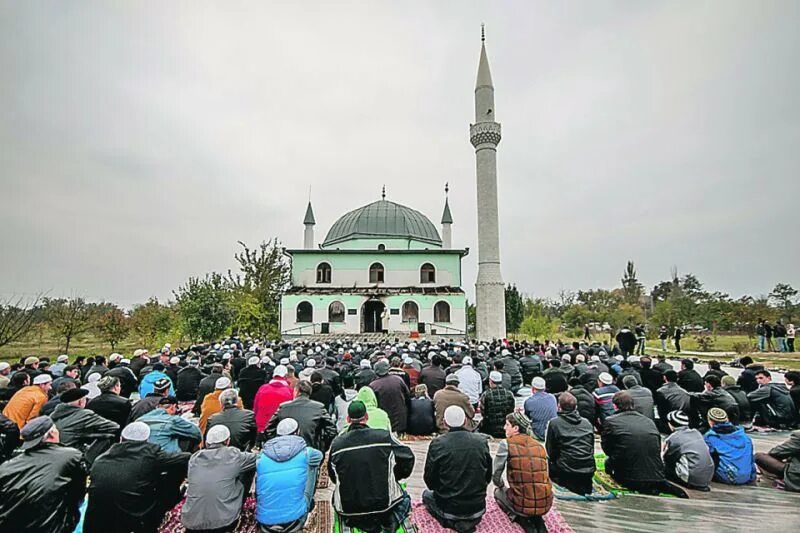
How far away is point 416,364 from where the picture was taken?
1088cm

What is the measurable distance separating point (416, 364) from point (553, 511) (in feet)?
20.4

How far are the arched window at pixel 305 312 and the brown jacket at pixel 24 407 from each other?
76.4 feet

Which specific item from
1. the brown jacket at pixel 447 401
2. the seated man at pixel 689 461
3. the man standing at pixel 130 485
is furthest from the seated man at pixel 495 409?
the man standing at pixel 130 485

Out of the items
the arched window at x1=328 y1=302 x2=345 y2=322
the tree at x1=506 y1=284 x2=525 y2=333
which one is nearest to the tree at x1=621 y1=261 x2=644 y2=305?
the tree at x1=506 y1=284 x2=525 y2=333

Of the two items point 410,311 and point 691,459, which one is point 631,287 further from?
point 691,459

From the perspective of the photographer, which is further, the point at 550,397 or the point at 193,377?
the point at 193,377

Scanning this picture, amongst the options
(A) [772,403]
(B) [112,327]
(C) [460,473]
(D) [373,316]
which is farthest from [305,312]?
(C) [460,473]

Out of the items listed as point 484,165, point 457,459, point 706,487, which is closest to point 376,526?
point 457,459

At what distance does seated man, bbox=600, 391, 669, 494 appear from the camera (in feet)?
16.9

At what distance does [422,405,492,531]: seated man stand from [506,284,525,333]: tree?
33511mm

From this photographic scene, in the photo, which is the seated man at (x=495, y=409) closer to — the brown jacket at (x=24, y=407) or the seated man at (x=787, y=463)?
the seated man at (x=787, y=463)

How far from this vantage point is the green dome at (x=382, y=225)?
34.6 m

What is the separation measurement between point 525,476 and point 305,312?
87.0 ft

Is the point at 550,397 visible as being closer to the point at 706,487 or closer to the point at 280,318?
the point at 706,487
